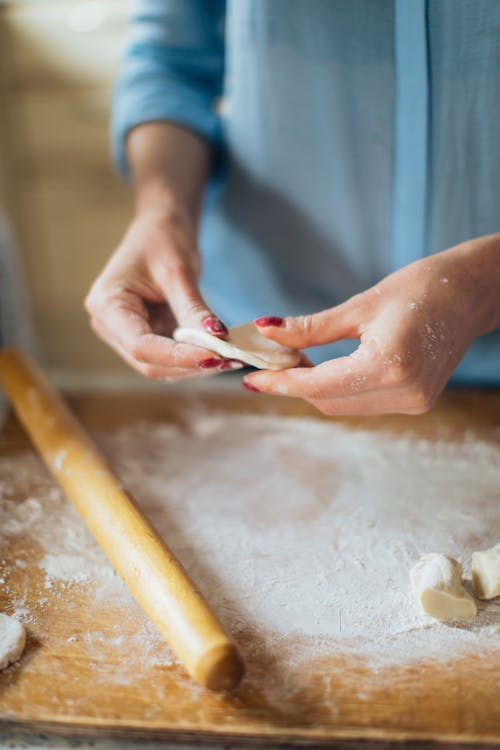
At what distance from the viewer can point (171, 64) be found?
3.17 ft

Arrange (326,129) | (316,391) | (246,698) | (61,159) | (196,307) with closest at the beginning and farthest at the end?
(246,698) → (316,391) → (196,307) → (326,129) → (61,159)

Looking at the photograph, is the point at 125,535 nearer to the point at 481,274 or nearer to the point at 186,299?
the point at 186,299

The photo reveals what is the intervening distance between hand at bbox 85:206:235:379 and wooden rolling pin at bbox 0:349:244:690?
119mm

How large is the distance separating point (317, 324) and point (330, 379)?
0.19ft

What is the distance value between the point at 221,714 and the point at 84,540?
248 millimetres

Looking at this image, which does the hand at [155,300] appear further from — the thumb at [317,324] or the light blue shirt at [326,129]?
the light blue shirt at [326,129]

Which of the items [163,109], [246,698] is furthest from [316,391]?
[163,109]

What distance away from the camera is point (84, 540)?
2.25 ft

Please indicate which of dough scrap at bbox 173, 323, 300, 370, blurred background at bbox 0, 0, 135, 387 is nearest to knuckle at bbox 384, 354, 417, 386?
dough scrap at bbox 173, 323, 300, 370

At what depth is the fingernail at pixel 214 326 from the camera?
25.7 inches

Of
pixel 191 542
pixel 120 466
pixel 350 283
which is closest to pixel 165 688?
pixel 191 542

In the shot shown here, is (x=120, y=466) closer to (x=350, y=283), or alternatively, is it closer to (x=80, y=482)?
(x=80, y=482)

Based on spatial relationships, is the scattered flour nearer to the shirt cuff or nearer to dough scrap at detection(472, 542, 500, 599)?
dough scrap at detection(472, 542, 500, 599)

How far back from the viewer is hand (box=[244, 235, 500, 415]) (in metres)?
0.59
